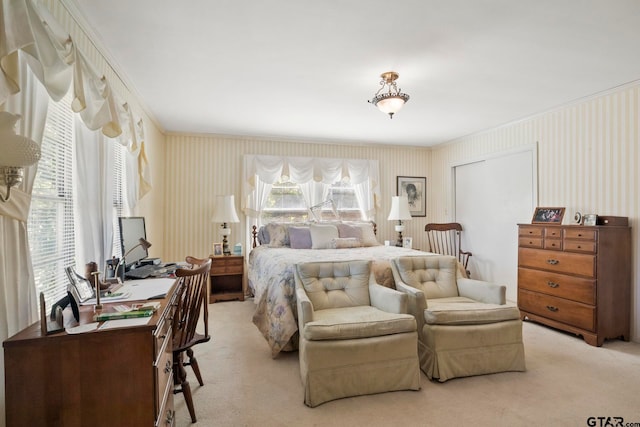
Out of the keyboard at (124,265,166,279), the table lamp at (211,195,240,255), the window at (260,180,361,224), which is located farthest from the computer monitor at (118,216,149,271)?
the window at (260,180,361,224)

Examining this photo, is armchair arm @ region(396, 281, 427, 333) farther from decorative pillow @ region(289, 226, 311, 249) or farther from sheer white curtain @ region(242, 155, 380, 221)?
sheer white curtain @ region(242, 155, 380, 221)

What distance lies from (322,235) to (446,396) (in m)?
2.59

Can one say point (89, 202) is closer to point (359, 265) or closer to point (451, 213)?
point (359, 265)

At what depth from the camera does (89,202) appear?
7.00 ft

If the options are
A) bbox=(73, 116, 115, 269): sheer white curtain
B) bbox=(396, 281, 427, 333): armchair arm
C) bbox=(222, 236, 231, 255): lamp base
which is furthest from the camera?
bbox=(222, 236, 231, 255): lamp base

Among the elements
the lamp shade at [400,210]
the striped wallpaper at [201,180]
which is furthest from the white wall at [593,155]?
the striped wallpaper at [201,180]

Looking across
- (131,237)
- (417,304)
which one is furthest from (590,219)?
(131,237)

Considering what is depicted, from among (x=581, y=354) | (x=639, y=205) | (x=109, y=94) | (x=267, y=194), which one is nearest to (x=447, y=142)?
(x=639, y=205)

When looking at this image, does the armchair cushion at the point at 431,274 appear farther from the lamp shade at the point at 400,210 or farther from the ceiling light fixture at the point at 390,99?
the lamp shade at the point at 400,210

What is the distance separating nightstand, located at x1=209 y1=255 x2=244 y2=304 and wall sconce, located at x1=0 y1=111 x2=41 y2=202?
3.38m

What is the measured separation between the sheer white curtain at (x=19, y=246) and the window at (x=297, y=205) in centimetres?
376

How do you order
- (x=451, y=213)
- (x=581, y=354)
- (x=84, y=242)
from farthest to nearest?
(x=451, y=213), (x=581, y=354), (x=84, y=242)

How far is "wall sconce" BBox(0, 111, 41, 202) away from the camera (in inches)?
43.3

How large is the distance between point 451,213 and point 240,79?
414cm
